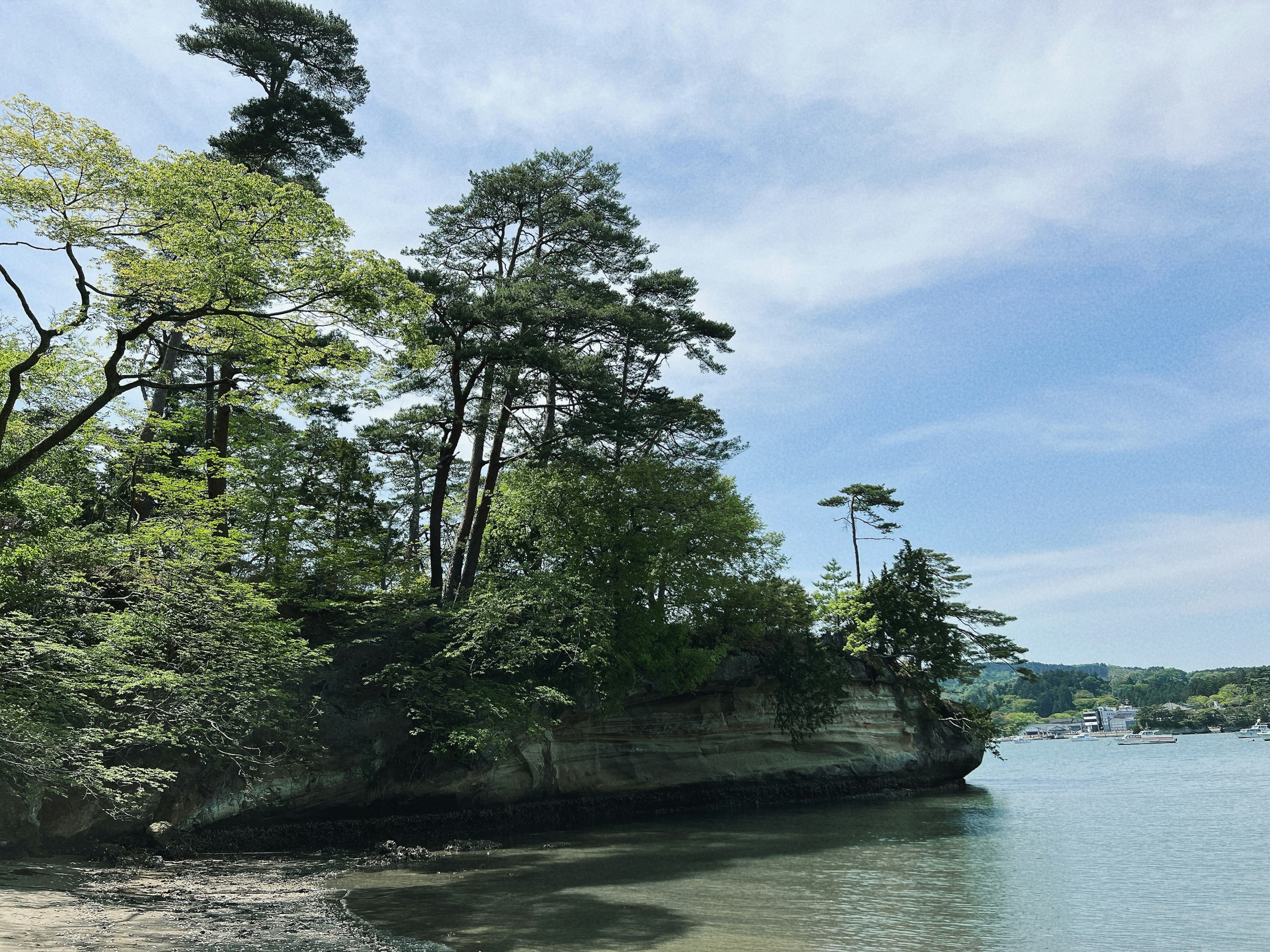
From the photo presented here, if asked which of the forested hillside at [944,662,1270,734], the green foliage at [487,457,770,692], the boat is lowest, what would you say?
the boat

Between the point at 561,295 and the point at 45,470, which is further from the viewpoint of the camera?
the point at 561,295

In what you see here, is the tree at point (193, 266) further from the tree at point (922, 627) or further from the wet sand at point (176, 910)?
the tree at point (922, 627)

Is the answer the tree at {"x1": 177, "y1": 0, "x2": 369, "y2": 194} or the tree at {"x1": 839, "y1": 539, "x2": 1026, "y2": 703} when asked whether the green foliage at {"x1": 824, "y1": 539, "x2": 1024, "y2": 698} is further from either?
the tree at {"x1": 177, "y1": 0, "x2": 369, "y2": 194}

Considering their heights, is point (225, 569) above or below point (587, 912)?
above

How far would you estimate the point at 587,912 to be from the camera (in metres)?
14.4

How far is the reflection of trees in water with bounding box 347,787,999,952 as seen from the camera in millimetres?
13039

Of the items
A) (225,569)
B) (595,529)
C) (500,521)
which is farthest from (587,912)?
(500,521)

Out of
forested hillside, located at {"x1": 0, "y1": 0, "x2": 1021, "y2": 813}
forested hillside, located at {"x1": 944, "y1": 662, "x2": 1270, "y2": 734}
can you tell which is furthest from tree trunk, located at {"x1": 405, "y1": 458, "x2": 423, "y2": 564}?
forested hillside, located at {"x1": 944, "y1": 662, "x2": 1270, "y2": 734}

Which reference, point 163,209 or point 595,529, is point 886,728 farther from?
point 163,209

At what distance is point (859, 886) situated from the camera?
16750 millimetres

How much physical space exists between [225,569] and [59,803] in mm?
7671

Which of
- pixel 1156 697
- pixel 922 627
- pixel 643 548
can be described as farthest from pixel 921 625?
pixel 1156 697

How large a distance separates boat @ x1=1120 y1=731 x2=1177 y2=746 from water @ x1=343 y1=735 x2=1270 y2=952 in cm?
9422

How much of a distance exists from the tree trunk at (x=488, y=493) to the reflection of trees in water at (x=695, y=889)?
31.2 feet
